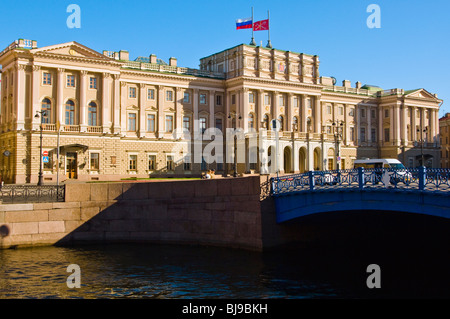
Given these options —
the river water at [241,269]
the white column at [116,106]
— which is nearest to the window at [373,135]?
the white column at [116,106]

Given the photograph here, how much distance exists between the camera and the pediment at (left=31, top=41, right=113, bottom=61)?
6012 centimetres

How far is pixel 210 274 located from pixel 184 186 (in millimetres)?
9892

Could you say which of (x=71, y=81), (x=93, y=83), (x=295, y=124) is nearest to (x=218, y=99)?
(x=295, y=124)

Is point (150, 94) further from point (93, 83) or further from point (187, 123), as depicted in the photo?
point (93, 83)

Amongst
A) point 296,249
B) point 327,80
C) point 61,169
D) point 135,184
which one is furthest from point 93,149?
point 327,80

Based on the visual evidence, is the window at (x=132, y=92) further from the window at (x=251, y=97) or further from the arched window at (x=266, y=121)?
the arched window at (x=266, y=121)

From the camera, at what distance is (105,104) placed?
6381cm

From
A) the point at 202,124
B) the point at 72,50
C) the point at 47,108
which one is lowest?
the point at 202,124

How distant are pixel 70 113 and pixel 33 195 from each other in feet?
102

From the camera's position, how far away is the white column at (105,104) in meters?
63.7

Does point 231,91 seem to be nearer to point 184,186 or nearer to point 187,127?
point 187,127

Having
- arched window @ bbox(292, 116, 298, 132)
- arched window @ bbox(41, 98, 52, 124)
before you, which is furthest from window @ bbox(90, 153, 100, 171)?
arched window @ bbox(292, 116, 298, 132)

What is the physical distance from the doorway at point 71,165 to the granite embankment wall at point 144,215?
29.0 m

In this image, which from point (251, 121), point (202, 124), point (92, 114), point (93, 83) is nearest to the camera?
point (93, 83)
